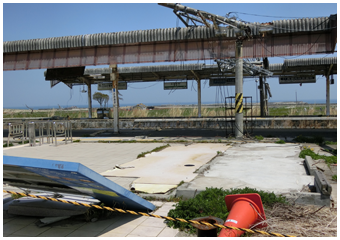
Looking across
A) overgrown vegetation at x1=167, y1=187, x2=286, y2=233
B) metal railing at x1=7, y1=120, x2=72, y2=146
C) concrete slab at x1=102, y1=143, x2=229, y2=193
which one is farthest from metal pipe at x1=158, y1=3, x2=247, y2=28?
overgrown vegetation at x1=167, y1=187, x2=286, y2=233

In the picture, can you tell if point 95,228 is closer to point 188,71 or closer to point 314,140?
point 314,140

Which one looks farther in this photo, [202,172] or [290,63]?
[290,63]

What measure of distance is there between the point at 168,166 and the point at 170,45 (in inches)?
416

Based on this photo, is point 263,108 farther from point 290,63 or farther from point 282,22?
point 282,22

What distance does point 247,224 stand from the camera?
14.4 feet

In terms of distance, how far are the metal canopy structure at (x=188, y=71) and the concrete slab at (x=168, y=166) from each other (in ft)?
57.1

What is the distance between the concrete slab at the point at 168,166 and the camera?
787cm

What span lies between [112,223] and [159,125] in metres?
20.8

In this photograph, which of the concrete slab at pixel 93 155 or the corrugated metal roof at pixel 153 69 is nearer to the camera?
the concrete slab at pixel 93 155

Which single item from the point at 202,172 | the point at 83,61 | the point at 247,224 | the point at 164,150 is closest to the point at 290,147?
the point at 164,150

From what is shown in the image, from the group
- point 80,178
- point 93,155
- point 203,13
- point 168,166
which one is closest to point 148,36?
point 203,13

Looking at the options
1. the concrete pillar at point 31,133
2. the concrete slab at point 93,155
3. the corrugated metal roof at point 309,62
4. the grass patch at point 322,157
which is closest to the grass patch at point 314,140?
the grass patch at point 322,157

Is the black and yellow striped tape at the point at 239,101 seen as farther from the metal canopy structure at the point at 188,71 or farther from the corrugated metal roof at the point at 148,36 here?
the metal canopy structure at the point at 188,71

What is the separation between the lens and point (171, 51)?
1866 cm
